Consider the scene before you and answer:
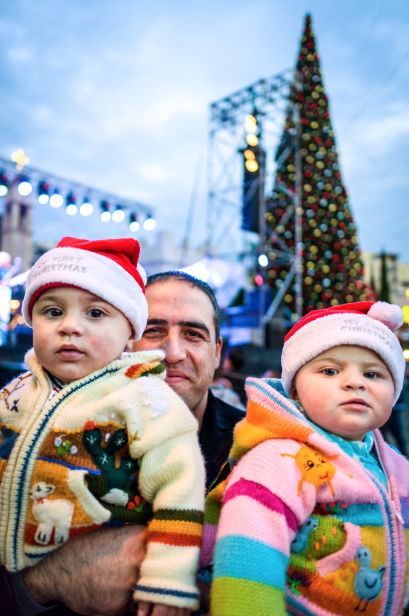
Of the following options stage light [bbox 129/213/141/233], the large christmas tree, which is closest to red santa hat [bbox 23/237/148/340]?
the large christmas tree

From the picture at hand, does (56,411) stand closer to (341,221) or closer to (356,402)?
(356,402)

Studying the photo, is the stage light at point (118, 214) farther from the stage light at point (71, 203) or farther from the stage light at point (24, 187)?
the stage light at point (24, 187)

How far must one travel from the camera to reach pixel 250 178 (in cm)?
915

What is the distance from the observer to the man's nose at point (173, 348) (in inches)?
63.1

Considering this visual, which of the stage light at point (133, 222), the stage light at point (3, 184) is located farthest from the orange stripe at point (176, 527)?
the stage light at point (133, 222)

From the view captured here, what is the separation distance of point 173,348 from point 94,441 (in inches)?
22.3

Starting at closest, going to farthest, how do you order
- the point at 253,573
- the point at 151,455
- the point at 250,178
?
the point at 253,573 < the point at 151,455 < the point at 250,178

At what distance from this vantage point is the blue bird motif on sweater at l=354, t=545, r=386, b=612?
957 mm

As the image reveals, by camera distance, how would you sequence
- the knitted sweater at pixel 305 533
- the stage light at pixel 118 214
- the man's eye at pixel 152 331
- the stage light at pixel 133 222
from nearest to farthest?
the knitted sweater at pixel 305 533 → the man's eye at pixel 152 331 → the stage light at pixel 118 214 → the stage light at pixel 133 222

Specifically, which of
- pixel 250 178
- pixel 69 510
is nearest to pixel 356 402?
pixel 69 510

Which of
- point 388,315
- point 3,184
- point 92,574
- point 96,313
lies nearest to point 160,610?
Answer: point 92,574

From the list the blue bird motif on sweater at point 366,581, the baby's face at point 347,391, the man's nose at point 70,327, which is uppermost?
the man's nose at point 70,327

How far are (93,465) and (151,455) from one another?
16 cm

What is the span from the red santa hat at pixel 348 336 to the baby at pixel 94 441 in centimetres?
41
